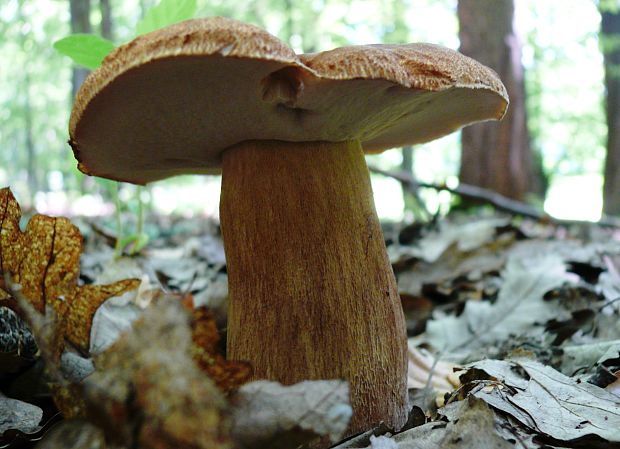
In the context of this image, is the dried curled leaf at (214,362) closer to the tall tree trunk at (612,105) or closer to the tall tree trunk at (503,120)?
the tall tree trunk at (503,120)

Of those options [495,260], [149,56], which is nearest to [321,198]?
[149,56]

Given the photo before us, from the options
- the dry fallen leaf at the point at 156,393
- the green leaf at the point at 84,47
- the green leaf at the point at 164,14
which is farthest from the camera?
the green leaf at the point at 164,14

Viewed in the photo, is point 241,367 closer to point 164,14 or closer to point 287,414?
point 287,414

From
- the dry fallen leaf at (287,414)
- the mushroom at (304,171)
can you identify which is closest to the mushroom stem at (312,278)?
the mushroom at (304,171)

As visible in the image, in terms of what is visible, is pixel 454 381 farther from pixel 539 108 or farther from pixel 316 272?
pixel 539 108

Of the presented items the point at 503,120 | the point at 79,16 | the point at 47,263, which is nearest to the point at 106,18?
the point at 79,16

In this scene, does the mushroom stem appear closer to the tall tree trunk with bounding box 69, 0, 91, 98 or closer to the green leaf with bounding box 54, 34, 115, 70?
the green leaf with bounding box 54, 34, 115, 70
